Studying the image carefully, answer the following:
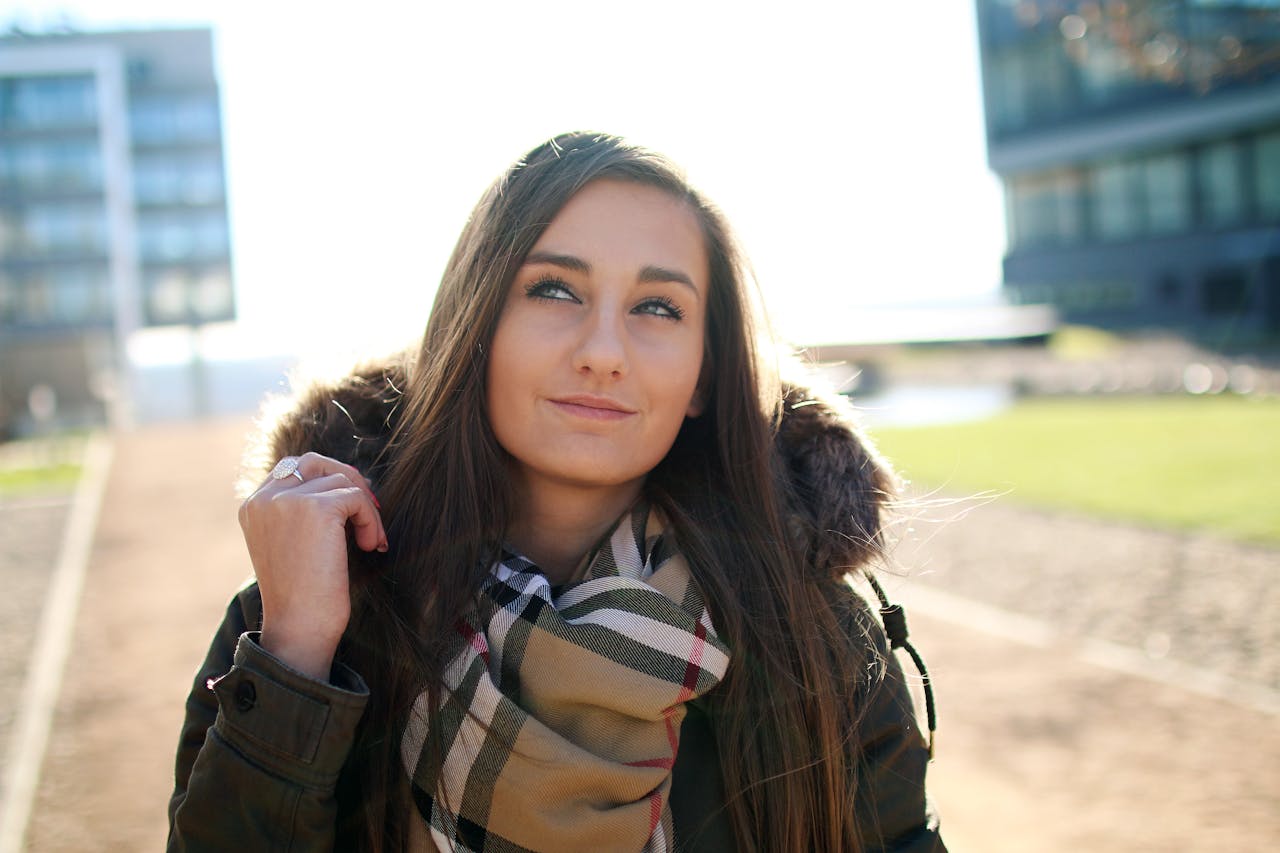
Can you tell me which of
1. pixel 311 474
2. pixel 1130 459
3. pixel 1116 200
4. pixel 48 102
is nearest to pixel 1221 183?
pixel 1116 200

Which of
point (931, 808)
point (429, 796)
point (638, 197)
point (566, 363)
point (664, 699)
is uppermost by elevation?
point (638, 197)

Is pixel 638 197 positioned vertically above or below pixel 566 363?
above

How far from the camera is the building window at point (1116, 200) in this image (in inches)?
1399

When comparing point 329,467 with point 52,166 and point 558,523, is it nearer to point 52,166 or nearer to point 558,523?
point 558,523

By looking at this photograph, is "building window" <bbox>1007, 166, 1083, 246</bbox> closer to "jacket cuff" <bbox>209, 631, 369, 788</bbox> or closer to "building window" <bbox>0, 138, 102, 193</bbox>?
"building window" <bbox>0, 138, 102, 193</bbox>

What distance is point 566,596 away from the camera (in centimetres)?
206

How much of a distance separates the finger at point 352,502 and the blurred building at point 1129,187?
30.2 m

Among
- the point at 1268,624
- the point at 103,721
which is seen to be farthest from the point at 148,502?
the point at 1268,624

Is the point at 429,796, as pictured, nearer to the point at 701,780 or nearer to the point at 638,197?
the point at 701,780

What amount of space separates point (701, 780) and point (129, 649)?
21.7 feet

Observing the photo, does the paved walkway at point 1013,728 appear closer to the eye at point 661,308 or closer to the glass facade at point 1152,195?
the eye at point 661,308

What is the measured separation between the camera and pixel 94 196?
1860 inches

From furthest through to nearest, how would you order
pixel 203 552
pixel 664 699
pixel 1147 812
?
pixel 203 552 < pixel 1147 812 < pixel 664 699

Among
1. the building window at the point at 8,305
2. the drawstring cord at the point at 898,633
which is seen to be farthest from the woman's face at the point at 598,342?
the building window at the point at 8,305
